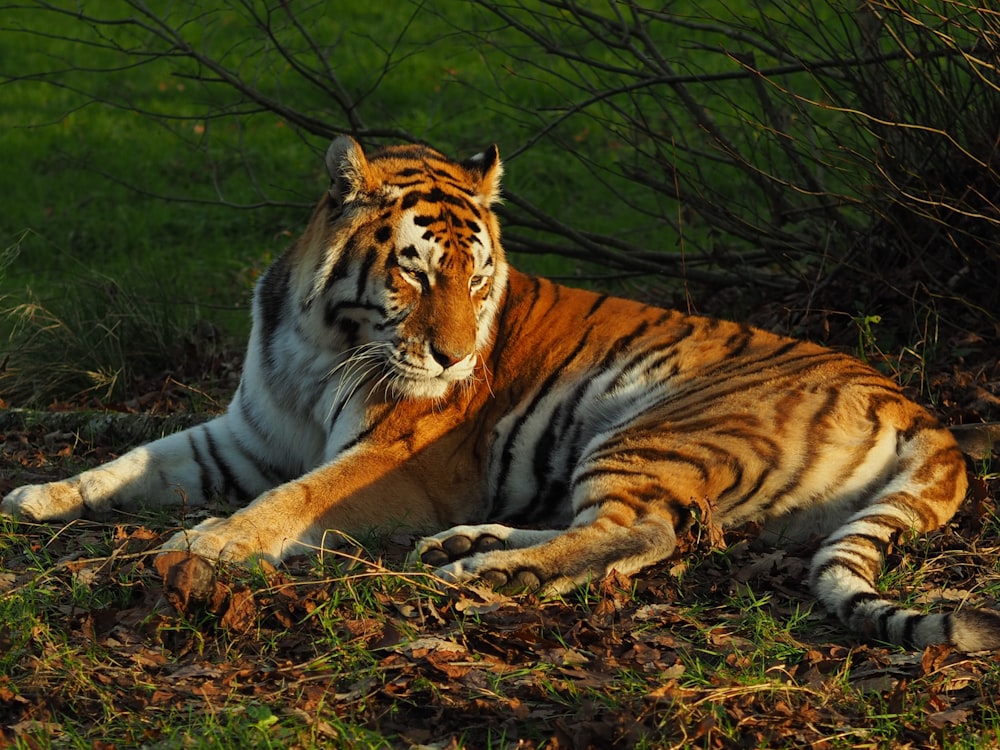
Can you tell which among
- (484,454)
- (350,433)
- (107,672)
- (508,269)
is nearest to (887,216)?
(508,269)

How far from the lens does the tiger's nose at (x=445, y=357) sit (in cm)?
418

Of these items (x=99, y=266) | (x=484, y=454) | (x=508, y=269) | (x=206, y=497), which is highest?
(x=508, y=269)

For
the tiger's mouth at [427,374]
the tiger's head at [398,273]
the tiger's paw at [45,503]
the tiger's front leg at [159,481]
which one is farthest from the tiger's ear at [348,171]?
the tiger's paw at [45,503]

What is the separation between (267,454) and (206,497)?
0.97ft

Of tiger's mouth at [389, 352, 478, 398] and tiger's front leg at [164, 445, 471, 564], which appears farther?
tiger's mouth at [389, 352, 478, 398]

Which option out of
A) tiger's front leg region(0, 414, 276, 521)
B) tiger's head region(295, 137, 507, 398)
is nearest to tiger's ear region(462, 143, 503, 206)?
tiger's head region(295, 137, 507, 398)

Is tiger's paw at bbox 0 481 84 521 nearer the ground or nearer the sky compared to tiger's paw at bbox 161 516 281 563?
nearer the ground

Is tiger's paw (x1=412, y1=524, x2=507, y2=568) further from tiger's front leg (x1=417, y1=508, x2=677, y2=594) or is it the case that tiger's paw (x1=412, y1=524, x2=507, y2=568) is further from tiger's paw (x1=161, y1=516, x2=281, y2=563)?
tiger's paw (x1=161, y1=516, x2=281, y2=563)

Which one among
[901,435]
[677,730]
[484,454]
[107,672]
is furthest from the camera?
[484,454]

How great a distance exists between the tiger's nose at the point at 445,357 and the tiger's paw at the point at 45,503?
1.43 metres

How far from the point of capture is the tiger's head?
13.9 ft

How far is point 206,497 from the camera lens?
480 centimetres

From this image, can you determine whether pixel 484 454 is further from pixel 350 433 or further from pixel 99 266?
pixel 99 266

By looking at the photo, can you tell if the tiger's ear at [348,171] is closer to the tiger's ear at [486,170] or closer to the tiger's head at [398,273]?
the tiger's head at [398,273]
